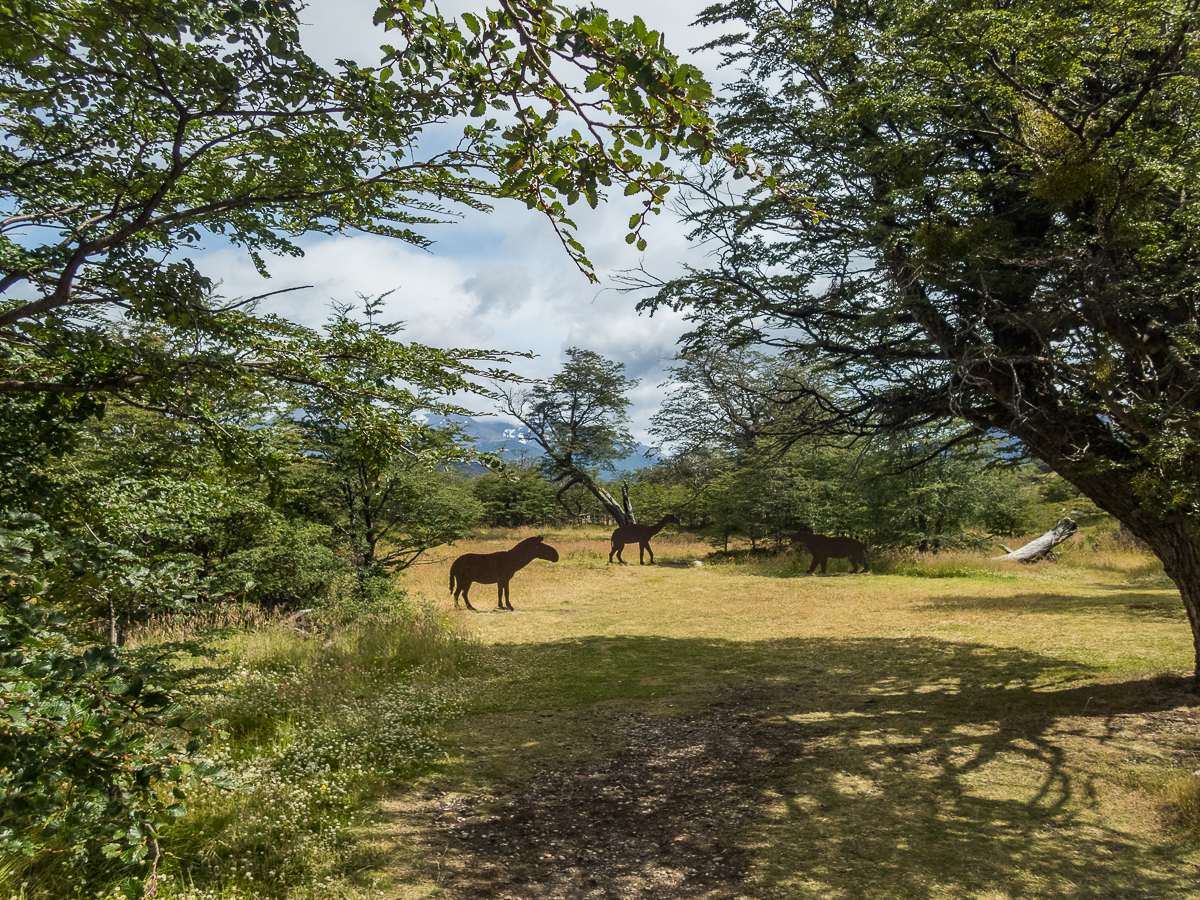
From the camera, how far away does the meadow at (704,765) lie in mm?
3625

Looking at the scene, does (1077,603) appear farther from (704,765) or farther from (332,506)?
(332,506)

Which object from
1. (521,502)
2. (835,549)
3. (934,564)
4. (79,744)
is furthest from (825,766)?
(521,502)

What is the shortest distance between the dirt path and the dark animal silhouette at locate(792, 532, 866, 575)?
41.4 feet

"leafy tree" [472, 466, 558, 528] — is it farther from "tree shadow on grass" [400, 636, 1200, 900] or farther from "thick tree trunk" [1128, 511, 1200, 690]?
"thick tree trunk" [1128, 511, 1200, 690]

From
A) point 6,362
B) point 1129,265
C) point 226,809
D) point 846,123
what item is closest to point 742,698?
point 226,809

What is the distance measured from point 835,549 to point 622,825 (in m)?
14.8

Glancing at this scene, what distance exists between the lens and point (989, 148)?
20.1 ft

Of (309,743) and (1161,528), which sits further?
(1161,528)

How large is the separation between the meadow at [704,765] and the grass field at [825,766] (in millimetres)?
23

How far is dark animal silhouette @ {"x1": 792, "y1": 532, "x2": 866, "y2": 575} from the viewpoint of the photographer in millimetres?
17609

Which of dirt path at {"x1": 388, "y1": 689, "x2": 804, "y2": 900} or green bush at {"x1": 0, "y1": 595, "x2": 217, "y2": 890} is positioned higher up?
green bush at {"x1": 0, "y1": 595, "x2": 217, "y2": 890}

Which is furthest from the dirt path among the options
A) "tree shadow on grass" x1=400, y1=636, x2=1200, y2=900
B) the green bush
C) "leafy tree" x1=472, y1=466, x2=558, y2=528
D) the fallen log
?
"leafy tree" x1=472, y1=466, x2=558, y2=528

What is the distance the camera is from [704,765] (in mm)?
5309

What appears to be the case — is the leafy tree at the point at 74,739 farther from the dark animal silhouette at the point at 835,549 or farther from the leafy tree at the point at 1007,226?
the dark animal silhouette at the point at 835,549
